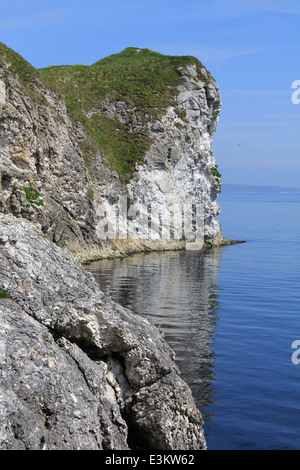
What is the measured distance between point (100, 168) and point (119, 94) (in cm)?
1809

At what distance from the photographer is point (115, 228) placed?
63906 millimetres

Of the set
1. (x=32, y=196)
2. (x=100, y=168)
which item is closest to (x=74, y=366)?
(x=32, y=196)

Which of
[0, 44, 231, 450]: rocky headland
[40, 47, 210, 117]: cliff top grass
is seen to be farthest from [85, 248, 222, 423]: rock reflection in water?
[40, 47, 210, 117]: cliff top grass

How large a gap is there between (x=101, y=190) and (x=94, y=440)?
54.7 m

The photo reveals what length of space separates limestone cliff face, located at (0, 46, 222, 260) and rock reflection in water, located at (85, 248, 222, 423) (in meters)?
5.15

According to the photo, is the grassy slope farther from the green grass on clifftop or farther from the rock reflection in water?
the rock reflection in water

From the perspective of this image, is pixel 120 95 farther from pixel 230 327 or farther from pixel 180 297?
pixel 230 327

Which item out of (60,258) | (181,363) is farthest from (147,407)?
(181,363)

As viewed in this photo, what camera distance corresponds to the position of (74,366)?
11109 millimetres

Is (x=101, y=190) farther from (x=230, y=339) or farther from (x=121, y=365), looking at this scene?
(x=121, y=365)

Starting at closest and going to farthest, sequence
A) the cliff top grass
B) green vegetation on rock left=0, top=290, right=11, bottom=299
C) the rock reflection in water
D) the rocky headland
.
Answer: the rocky headland
green vegetation on rock left=0, top=290, right=11, bottom=299
the rock reflection in water
the cliff top grass

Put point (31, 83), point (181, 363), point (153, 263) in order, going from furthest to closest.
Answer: point (153, 263), point (31, 83), point (181, 363)

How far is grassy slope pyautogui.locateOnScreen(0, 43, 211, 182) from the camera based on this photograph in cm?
6950

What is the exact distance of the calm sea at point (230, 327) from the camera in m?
17.6
